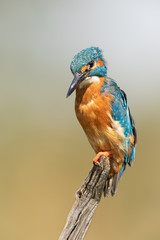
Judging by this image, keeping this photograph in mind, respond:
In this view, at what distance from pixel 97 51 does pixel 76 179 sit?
2.43 metres

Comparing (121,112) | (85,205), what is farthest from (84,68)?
(85,205)

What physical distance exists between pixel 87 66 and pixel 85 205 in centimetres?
111

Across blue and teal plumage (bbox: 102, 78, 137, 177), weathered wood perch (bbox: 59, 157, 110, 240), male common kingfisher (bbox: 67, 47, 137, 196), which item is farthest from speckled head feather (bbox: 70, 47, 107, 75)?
weathered wood perch (bbox: 59, 157, 110, 240)

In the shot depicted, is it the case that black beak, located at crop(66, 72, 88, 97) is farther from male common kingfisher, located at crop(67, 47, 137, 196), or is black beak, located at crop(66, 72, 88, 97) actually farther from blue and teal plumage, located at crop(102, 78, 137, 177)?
blue and teal plumage, located at crop(102, 78, 137, 177)

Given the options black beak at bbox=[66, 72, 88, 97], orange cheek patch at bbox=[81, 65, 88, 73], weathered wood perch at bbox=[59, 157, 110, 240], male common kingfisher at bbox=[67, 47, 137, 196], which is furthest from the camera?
A: male common kingfisher at bbox=[67, 47, 137, 196]

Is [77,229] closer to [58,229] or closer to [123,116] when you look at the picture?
[123,116]

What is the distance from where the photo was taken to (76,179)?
520cm

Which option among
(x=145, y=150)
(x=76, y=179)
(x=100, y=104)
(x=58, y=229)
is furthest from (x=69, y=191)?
(x=100, y=104)

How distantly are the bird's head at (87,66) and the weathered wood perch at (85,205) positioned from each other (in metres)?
0.64

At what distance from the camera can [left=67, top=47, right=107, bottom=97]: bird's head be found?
2.91 m

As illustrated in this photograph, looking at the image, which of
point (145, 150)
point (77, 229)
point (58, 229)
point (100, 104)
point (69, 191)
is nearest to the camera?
point (77, 229)

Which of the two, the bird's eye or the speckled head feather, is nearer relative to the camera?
the speckled head feather

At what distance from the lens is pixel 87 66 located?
9.91ft

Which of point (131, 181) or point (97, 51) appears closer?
point (97, 51)
